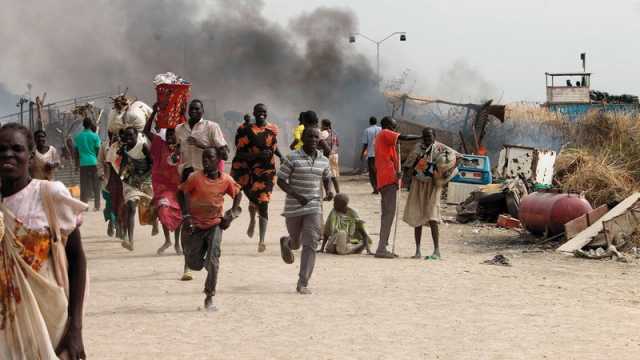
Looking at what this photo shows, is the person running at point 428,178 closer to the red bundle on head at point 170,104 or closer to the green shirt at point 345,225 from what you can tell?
the green shirt at point 345,225

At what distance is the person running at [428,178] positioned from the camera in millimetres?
11250

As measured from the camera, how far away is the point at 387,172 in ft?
37.5

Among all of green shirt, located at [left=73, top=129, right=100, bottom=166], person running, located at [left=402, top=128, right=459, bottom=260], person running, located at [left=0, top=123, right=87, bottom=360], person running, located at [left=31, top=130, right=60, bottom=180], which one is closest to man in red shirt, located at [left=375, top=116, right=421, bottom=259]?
person running, located at [left=402, top=128, right=459, bottom=260]

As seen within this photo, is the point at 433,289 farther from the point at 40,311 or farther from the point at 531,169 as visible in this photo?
the point at 531,169

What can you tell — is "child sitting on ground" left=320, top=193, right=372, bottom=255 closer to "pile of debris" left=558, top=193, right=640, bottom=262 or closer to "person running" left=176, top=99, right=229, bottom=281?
"person running" left=176, top=99, right=229, bottom=281

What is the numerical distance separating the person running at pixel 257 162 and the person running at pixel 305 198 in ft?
9.65

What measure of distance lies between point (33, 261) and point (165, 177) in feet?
24.2

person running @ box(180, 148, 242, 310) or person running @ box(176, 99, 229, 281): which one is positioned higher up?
person running @ box(176, 99, 229, 281)

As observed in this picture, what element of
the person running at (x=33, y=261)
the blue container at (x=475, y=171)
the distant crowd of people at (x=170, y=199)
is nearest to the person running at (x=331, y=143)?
the distant crowd of people at (x=170, y=199)

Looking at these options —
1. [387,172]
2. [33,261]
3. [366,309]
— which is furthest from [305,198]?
[33,261]

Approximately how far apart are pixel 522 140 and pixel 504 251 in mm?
12966

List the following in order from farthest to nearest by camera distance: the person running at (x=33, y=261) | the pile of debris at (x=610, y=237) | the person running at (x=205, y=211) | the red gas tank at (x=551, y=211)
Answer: the red gas tank at (x=551, y=211) < the pile of debris at (x=610, y=237) < the person running at (x=205, y=211) < the person running at (x=33, y=261)

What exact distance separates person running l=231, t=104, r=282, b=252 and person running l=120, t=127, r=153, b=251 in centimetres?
106

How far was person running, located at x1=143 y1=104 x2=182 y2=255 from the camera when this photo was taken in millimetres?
10578
